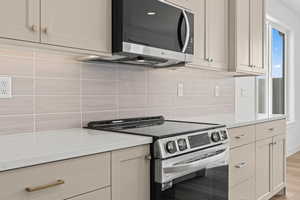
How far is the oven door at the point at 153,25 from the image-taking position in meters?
1.66

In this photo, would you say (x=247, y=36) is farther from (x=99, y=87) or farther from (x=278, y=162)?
(x=99, y=87)

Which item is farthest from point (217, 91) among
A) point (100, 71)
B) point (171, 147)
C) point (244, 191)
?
point (171, 147)

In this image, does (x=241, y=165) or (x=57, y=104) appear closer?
(x=57, y=104)

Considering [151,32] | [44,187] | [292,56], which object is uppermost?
[292,56]

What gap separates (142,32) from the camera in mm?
1771

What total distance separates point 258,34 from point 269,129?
45.7 inches

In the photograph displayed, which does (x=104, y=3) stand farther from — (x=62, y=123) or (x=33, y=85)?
(x=62, y=123)

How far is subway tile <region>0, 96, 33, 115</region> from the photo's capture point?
60.1 inches

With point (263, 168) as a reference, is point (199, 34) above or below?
above

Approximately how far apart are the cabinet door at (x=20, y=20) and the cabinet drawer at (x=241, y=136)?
5.28ft

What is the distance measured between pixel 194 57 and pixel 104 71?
793 millimetres

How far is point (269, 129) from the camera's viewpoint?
280cm

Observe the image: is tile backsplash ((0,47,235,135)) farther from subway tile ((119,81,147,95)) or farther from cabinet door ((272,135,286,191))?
cabinet door ((272,135,286,191))

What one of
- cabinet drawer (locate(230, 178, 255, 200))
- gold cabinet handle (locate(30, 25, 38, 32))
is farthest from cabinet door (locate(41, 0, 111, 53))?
cabinet drawer (locate(230, 178, 255, 200))
